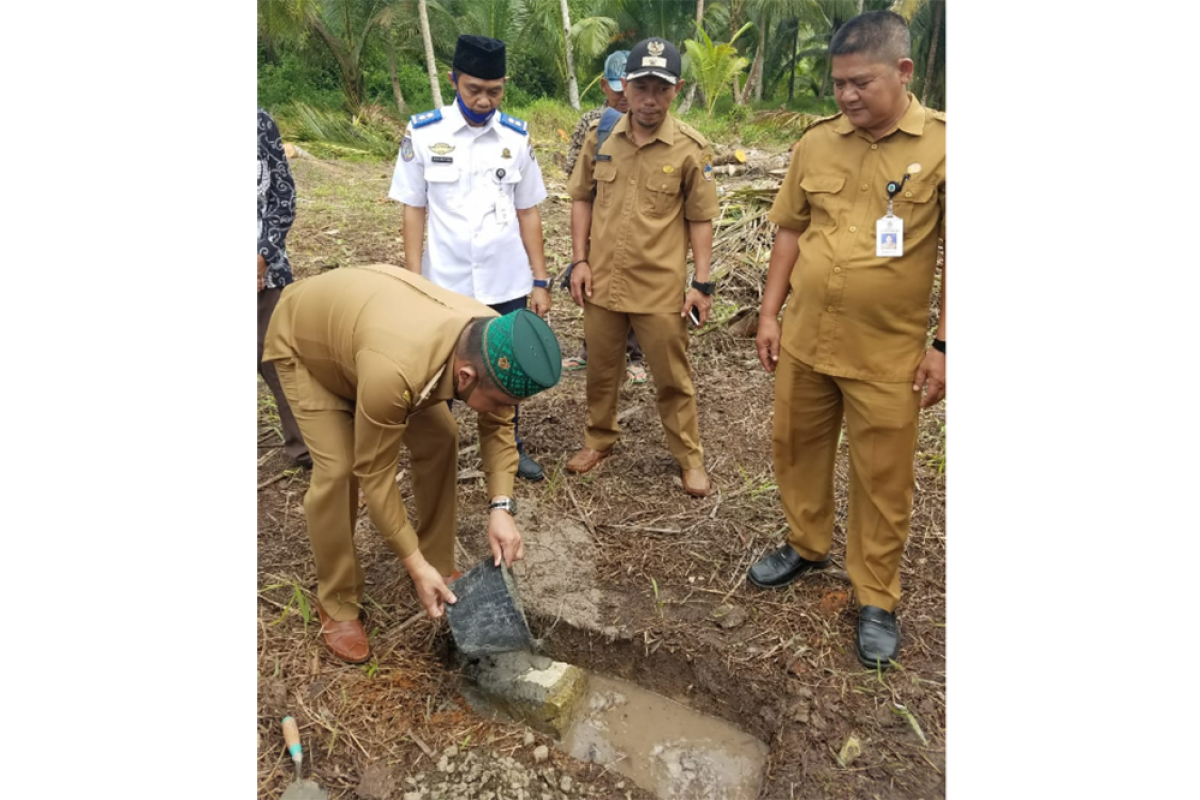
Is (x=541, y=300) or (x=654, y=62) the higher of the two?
(x=654, y=62)

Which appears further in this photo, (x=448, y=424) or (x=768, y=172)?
(x=768, y=172)

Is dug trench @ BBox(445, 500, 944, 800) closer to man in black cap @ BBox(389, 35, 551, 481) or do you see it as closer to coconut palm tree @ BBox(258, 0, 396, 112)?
man in black cap @ BBox(389, 35, 551, 481)

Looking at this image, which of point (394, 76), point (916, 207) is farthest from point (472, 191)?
point (394, 76)

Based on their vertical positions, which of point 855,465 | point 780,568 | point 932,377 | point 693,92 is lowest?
point 780,568

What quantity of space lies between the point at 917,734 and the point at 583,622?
3.98 feet

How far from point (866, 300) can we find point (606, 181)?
1519 millimetres

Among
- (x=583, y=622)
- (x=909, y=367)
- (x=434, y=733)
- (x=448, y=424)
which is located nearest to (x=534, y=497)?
(x=583, y=622)

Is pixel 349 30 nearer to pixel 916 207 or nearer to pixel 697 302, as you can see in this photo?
pixel 697 302

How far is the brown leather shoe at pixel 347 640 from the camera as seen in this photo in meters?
2.79

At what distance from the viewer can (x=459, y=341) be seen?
224 centimetres

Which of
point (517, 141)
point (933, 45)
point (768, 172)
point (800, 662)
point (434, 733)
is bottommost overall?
point (434, 733)

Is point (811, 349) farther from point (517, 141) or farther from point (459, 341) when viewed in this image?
point (517, 141)

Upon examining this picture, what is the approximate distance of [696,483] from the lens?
3.78m

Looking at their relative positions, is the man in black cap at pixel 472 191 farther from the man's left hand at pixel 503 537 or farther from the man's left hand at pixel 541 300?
the man's left hand at pixel 503 537
